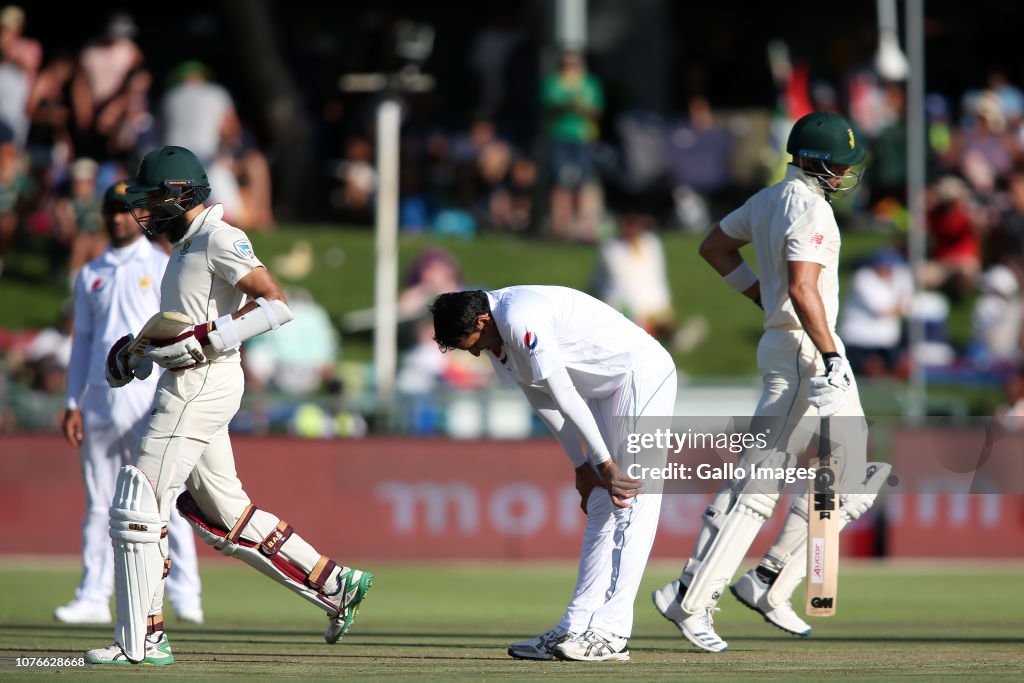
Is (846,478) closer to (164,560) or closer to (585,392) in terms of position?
(585,392)

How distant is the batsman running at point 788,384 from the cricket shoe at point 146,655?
249cm

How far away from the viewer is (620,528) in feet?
24.8

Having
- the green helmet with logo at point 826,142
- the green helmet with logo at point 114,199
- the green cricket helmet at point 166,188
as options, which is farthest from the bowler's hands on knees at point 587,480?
the green helmet with logo at point 114,199

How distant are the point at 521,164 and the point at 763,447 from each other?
1381 centimetres

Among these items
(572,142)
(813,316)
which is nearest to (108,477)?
(813,316)

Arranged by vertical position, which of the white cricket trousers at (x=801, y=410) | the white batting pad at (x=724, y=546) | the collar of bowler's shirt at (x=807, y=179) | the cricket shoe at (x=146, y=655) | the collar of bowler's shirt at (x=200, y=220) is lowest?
the cricket shoe at (x=146, y=655)

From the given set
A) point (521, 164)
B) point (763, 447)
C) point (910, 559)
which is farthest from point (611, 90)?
point (763, 447)

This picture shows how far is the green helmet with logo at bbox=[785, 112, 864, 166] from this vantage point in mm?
8062

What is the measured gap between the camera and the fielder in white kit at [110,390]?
9680 mm

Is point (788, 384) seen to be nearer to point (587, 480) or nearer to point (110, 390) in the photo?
point (587, 480)

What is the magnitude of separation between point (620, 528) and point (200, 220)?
248cm

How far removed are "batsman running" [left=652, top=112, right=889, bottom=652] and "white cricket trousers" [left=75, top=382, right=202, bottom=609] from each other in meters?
3.22

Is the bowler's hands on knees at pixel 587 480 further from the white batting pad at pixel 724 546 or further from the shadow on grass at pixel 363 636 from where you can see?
the shadow on grass at pixel 363 636

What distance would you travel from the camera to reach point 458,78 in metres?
25.8
